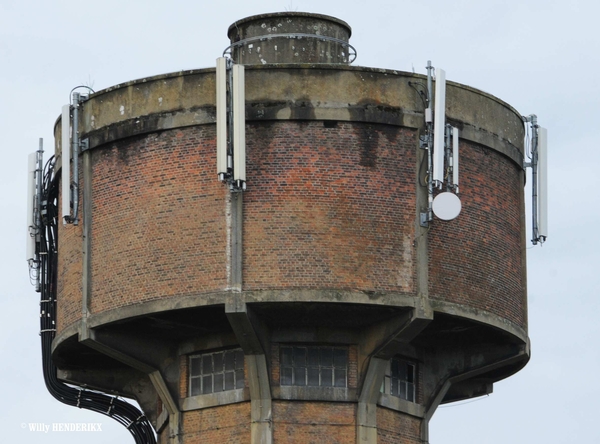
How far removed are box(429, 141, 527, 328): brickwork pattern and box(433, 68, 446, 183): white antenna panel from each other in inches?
40.0

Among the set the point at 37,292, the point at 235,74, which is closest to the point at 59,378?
the point at 37,292

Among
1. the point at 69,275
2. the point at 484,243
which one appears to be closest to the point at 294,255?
the point at 484,243

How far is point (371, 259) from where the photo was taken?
139 feet

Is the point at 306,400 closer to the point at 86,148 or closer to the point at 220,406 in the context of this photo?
the point at 220,406

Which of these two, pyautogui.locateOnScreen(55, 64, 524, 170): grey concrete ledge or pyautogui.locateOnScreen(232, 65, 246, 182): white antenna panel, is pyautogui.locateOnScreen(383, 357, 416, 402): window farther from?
pyautogui.locateOnScreen(232, 65, 246, 182): white antenna panel

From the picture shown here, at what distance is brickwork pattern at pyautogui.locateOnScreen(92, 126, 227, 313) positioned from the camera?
42.3 metres

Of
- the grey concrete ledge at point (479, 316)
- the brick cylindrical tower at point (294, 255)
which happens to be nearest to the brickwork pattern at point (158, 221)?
the brick cylindrical tower at point (294, 255)

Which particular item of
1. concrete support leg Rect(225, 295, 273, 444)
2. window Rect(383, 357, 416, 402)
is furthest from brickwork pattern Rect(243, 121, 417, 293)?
window Rect(383, 357, 416, 402)

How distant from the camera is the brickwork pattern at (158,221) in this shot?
4228 centimetres

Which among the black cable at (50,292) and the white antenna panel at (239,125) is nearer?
the white antenna panel at (239,125)

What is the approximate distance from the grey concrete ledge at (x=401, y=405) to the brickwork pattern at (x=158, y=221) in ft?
14.3

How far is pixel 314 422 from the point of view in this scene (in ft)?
143

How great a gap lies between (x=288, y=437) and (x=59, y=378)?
5.56 metres

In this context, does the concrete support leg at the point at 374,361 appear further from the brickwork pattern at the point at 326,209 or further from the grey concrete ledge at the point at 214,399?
the grey concrete ledge at the point at 214,399
